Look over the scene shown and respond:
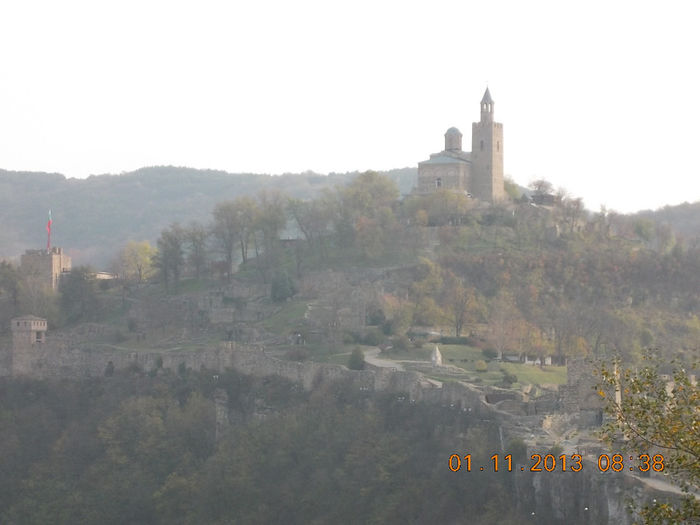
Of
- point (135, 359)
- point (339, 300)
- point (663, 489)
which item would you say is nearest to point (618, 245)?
point (339, 300)

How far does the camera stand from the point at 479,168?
68.4m

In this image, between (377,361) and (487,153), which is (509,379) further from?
(487,153)

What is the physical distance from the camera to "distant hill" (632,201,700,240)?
111812mm

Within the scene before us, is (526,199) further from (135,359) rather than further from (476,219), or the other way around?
(135,359)

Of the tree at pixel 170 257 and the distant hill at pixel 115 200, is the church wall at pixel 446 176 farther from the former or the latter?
the distant hill at pixel 115 200

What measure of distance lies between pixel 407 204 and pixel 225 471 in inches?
945

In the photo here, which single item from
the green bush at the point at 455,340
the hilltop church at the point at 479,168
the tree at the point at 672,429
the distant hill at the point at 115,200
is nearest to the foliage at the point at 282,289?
the green bush at the point at 455,340

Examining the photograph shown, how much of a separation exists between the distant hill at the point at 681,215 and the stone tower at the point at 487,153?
44733 millimetres

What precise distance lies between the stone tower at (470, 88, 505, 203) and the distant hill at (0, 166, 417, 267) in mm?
64393

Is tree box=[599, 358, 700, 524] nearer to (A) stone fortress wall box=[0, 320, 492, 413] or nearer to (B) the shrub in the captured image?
(A) stone fortress wall box=[0, 320, 492, 413]

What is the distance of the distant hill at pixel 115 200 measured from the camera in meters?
143

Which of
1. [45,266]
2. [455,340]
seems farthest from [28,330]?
[455,340]

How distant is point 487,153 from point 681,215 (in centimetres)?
5471

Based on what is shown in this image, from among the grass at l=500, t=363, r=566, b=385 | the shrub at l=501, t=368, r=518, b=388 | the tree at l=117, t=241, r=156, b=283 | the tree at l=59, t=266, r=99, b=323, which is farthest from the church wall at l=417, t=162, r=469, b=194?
the shrub at l=501, t=368, r=518, b=388
